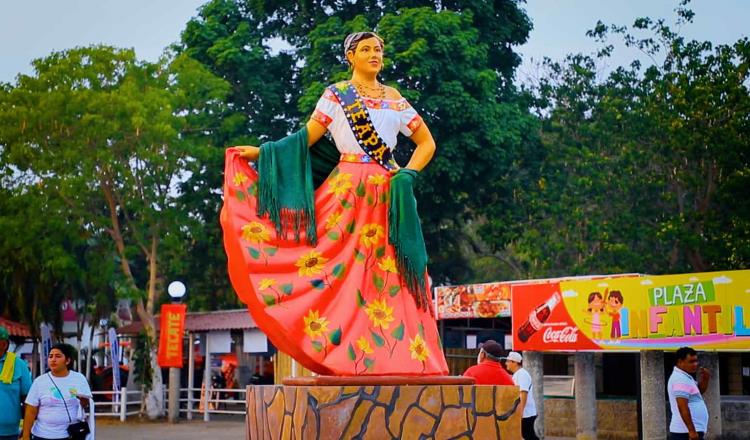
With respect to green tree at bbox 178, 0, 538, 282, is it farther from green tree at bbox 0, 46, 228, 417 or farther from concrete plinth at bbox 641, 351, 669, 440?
concrete plinth at bbox 641, 351, 669, 440

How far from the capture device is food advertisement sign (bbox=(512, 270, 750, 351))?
15531 millimetres

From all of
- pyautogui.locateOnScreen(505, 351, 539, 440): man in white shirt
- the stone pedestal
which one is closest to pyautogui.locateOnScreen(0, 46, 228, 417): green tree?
pyautogui.locateOnScreen(505, 351, 539, 440): man in white shirt

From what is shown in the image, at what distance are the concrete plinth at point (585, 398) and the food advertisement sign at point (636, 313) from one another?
788 millimetres

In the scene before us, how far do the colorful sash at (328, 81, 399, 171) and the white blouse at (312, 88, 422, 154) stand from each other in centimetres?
3

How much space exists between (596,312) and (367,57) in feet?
32.9

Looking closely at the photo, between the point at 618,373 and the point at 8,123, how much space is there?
1419cm

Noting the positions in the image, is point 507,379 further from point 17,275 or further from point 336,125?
point 17,275

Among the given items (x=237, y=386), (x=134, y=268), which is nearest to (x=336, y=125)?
(x=237, y=386)

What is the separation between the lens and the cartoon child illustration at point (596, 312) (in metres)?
17.5

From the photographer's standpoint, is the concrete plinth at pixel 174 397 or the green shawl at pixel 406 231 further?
the concrete plinth at pixel 174 397

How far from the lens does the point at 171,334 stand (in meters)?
25.3

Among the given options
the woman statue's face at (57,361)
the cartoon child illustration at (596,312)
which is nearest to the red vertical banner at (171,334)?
the cartoon child illustration at (596,312)

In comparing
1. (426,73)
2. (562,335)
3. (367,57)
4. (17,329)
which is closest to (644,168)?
(426,73)

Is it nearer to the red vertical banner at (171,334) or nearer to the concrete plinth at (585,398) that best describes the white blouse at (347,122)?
the concrete plinth at (585,398)
